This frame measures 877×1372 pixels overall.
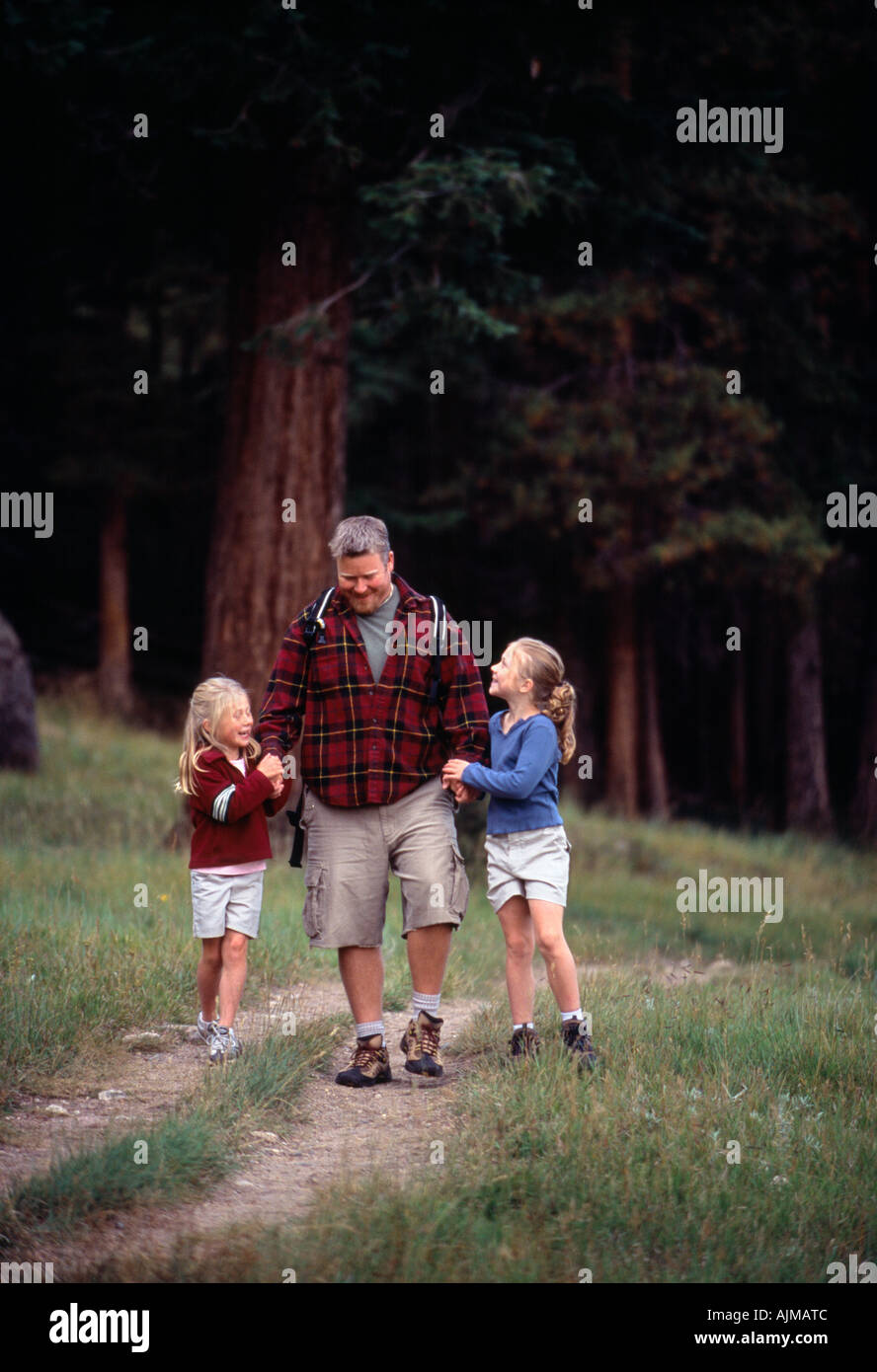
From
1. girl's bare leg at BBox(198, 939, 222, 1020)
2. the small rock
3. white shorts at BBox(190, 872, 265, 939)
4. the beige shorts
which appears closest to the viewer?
the beige shorts

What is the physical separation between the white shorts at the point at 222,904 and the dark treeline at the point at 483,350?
16.8ft

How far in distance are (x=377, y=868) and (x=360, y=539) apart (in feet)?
4.44

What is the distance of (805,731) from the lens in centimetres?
2062

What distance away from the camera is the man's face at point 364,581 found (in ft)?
17.7

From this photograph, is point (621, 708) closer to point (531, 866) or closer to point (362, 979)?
point (531, 866)

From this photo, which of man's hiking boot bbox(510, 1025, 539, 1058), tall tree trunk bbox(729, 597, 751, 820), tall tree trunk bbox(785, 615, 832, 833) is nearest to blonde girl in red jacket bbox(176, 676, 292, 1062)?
man's hiking boot bbox(510, 1025, 539, 1058)

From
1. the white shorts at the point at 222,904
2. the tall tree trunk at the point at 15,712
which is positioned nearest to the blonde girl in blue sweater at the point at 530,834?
the white shorts at the point at 222,904

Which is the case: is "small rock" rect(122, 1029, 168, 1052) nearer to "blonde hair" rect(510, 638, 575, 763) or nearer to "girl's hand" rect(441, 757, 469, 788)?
"girl's hand" rect(441, 757, 469, 788)

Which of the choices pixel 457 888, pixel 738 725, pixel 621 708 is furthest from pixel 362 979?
pixel 738 725

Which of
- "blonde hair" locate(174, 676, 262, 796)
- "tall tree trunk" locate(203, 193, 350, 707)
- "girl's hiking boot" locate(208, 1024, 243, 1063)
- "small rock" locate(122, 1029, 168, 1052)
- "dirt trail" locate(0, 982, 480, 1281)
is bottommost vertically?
"dirt trail" locate(0, 982, 480, 1281)

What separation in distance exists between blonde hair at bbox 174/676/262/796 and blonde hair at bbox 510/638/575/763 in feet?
3.88

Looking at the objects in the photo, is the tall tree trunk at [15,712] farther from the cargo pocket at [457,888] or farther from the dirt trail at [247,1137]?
the cargo pocket at [457,888]

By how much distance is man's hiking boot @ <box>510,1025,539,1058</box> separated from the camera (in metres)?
5.46

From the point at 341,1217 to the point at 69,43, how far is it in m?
8.17
